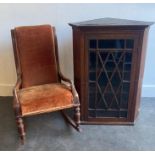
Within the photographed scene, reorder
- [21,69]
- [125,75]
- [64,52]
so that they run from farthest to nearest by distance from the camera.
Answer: [64,52]
[21,69]
[125,75]

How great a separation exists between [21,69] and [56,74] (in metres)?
0.35

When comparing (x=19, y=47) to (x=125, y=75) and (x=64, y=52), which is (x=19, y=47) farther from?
(x=125, y=75)

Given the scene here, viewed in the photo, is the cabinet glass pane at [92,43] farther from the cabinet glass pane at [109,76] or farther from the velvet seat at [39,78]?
the velvet seat at [39,78]

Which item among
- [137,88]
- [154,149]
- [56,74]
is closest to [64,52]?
[56,74]

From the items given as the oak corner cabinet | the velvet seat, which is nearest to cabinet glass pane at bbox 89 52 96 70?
the oak corner cabinet

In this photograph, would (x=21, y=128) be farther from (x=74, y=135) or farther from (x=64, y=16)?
(x=64, y=16)

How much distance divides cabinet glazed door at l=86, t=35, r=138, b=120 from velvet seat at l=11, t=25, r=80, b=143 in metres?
0.23

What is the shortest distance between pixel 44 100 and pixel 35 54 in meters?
0.51

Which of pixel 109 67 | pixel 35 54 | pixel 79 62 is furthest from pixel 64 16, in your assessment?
pixel 109 67

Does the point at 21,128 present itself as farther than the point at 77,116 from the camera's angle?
No

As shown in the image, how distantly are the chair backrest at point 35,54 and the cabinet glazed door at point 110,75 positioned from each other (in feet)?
1.40

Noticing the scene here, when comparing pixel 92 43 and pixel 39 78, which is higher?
pixel 92 43

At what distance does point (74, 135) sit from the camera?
2.05 m

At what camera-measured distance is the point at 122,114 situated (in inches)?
85.2
